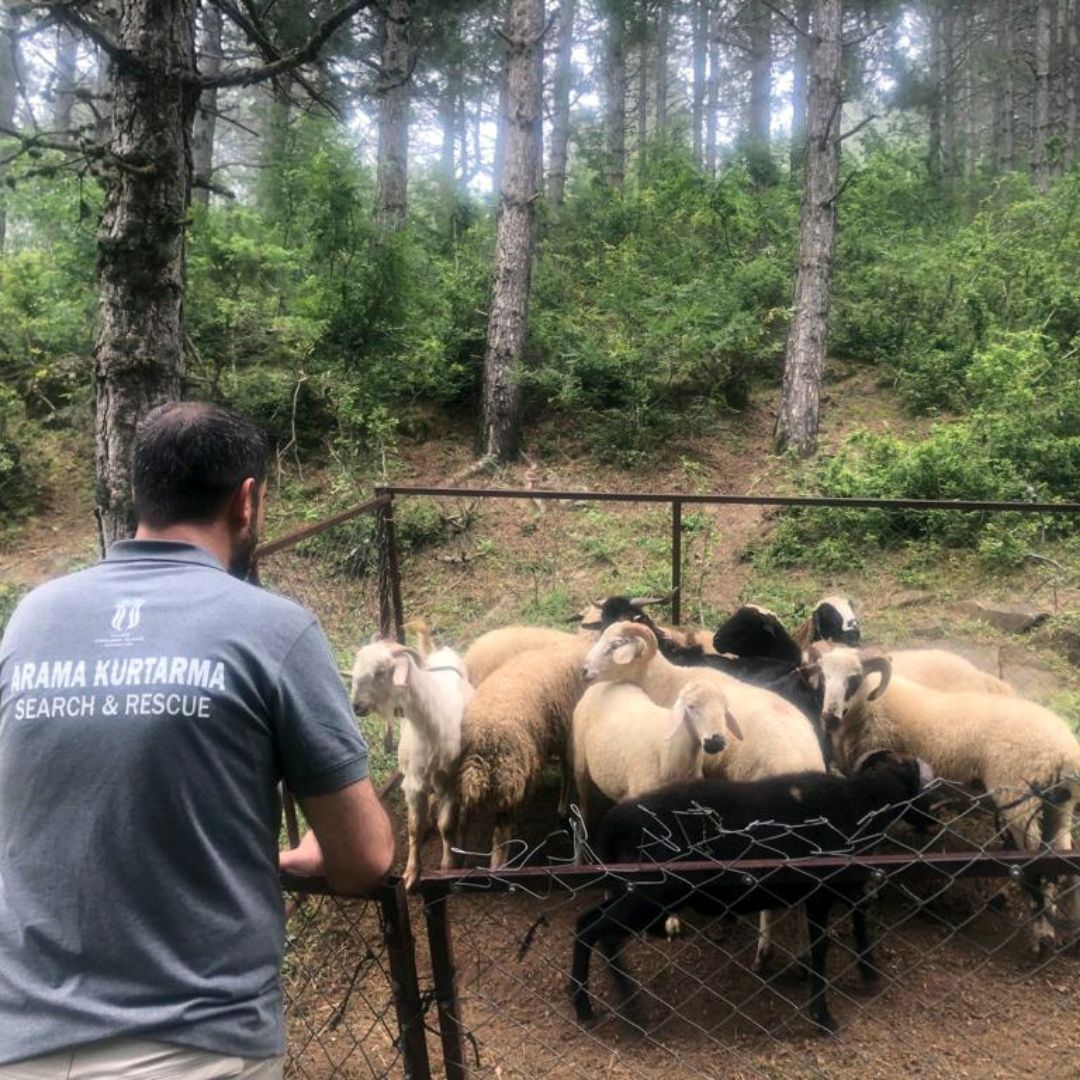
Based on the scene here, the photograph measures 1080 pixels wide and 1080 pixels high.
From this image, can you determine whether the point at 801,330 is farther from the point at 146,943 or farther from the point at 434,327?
the point at 146,943

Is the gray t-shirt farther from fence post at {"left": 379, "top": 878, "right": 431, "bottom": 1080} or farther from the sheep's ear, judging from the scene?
the sheep's ear

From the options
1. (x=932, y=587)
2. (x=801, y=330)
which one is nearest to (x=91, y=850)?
(x=932, y=587)

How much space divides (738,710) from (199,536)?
3.14 m

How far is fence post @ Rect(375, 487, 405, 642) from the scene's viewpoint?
18.6ft

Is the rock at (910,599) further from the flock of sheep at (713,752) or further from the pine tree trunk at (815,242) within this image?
the pine tree trunk at (815,242)

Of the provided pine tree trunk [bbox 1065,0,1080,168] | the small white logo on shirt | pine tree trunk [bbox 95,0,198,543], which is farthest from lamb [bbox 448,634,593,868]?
pine tree trunk [bbox 1065,0,1080,168]

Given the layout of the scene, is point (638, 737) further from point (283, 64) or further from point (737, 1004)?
point (283, 64)

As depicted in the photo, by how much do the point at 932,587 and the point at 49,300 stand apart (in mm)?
11091

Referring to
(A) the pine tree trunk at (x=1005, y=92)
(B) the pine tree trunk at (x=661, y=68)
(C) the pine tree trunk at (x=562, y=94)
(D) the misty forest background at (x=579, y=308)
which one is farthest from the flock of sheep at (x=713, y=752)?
(B) the pine tree trunk at (x=661, y=68)

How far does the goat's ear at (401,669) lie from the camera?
14.3ft

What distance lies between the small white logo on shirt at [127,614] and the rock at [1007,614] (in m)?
7.47

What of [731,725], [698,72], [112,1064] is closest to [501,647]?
[731,725]

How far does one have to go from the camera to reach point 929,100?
21.7 m

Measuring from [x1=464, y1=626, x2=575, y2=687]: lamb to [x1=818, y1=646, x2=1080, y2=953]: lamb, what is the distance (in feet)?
5.70
